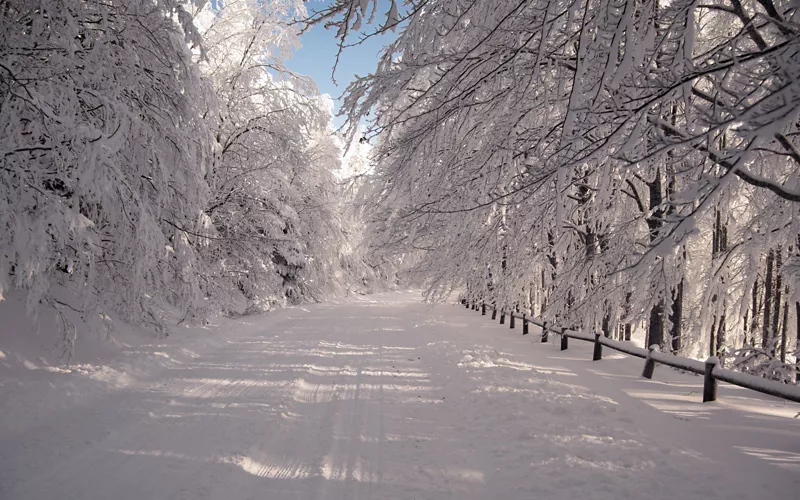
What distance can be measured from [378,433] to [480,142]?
4700mm

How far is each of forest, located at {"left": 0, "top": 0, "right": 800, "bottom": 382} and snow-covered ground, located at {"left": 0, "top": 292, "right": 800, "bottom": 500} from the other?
4.02 ft

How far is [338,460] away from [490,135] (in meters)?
4.72

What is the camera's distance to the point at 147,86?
6.18 m

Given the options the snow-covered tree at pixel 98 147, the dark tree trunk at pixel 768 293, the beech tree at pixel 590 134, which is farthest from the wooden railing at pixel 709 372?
the snow-covered tree at pixel 98 147

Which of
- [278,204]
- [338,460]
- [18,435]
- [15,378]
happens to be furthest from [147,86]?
[278,204]

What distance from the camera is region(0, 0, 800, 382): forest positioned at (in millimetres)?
2650

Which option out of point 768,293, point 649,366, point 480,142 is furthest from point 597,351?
point 480,142

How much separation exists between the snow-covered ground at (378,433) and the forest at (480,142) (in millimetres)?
1225

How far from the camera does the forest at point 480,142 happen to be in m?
2.65

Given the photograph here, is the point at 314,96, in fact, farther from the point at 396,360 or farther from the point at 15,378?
the point at 15,378

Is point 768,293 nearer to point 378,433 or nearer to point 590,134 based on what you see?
point 590,134

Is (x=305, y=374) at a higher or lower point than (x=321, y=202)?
lower

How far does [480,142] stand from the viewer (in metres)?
6.08

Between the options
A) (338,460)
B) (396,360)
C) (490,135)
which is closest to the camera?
(338,460)
